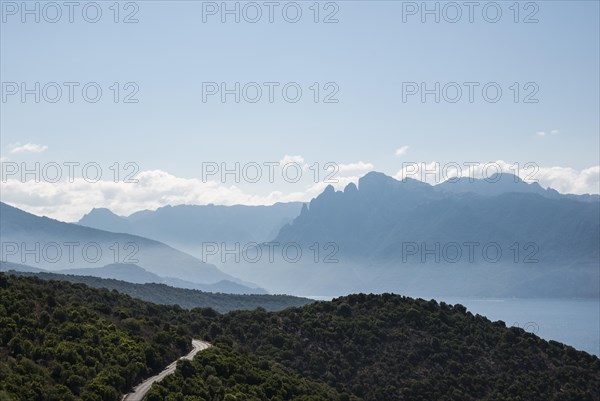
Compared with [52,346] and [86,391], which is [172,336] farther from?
[86,391]

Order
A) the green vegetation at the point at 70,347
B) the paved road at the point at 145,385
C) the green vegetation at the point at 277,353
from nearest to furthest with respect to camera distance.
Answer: the green vegetation at the point at 70,347 → the paved road at the point at 145,385 → the green vegetation at the point at 277,353

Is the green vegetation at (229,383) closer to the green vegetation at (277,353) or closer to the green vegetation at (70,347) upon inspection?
the green vegetation at (277,353)

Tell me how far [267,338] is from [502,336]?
33.4 metres

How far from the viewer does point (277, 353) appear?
86.2 m

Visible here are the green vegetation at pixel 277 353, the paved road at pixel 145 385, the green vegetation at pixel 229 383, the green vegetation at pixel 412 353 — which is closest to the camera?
the paved road at pixel 145 385

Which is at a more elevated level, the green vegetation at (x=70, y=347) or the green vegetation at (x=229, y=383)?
the green vegetation at (x=70, y=347)

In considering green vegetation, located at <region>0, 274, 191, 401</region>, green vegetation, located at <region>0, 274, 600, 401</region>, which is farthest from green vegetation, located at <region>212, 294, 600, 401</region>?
green vegetation, located at <region>0, 274, 191, 401</region>

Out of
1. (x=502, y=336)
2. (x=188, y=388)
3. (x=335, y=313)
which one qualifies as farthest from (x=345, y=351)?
(x=188, y=388)

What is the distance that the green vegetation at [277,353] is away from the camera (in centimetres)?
4822

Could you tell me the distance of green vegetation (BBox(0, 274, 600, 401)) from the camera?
48.2m

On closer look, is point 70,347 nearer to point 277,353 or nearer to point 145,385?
point 145,385

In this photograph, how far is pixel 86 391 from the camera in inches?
1718

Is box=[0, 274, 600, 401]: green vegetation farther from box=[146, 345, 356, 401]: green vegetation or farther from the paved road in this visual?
the paved road

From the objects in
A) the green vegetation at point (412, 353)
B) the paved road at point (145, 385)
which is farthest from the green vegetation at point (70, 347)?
the green vegetation at point (412, 353)
